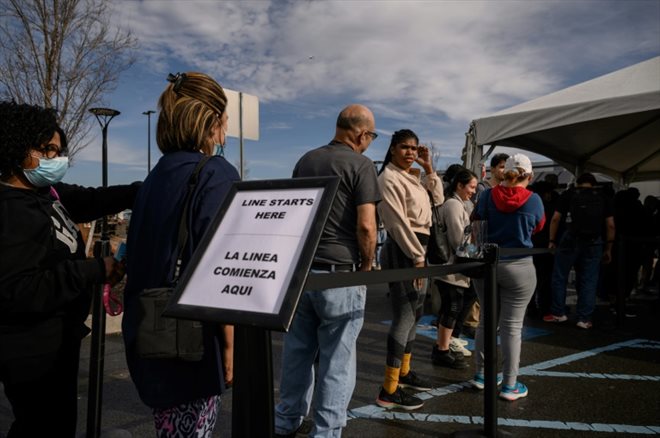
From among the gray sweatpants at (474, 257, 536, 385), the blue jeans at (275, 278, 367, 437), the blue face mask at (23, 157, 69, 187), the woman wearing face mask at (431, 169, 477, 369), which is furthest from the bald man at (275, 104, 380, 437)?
the woman wearing face mask at (431, 169, 477, 369)

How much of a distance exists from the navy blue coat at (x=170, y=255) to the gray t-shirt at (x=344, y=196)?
3.37 ft

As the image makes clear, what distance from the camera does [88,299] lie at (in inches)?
77.6

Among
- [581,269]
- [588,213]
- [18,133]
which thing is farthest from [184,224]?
[581,269]

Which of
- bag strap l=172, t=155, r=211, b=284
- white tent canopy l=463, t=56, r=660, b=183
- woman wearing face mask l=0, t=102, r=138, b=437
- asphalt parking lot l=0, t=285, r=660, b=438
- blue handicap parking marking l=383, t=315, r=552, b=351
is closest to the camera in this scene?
bag strap l=172, t=155, r=211, b=284

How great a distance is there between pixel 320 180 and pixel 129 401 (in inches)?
113

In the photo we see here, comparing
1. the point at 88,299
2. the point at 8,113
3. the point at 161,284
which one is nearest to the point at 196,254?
the point at 161,284

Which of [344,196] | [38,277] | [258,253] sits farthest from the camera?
[344,196]

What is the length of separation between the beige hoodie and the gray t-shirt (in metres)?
0.73

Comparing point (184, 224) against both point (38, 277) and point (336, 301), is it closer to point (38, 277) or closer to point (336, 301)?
point (38, 277)

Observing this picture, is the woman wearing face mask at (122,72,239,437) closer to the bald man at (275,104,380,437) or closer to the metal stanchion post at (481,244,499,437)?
the bald man at (275,104,380,437)

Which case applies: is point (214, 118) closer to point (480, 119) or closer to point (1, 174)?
point (1, 174)

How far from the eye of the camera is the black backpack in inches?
226

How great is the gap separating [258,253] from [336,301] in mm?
1102

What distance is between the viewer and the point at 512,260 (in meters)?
3.36
